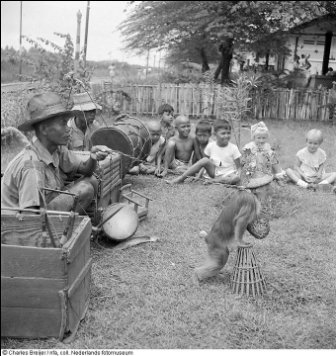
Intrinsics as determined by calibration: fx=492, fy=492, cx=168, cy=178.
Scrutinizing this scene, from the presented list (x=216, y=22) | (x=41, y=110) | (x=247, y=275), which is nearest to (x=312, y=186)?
(x=247, y=275)

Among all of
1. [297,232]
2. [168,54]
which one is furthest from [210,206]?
[168,54]

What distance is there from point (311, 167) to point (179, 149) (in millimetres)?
2144

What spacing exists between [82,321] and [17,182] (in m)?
1.07

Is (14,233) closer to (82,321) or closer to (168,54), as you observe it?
(82,321)

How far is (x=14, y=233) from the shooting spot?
3244mm

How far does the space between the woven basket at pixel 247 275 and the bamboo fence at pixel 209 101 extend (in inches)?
484

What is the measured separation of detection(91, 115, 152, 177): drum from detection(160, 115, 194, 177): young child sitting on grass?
78cm

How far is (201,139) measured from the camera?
7934 mm

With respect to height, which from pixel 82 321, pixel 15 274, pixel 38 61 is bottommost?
pixel 82 321

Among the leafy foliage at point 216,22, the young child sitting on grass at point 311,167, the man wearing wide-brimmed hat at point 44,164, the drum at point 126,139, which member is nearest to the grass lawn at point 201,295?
the man wearing wide-brimmed hat at point 44,164

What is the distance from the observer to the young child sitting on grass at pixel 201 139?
25.9ft

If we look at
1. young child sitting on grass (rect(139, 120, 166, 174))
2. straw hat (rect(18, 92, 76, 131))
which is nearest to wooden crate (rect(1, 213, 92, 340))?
straw hat (rect(18, 92, 76, 131))

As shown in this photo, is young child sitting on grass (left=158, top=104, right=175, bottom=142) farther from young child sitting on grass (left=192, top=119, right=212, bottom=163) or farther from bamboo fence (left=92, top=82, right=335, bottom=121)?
bamboo fence (left=92, top=82, right=335, bottom=121)

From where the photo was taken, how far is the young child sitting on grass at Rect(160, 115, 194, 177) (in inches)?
315
